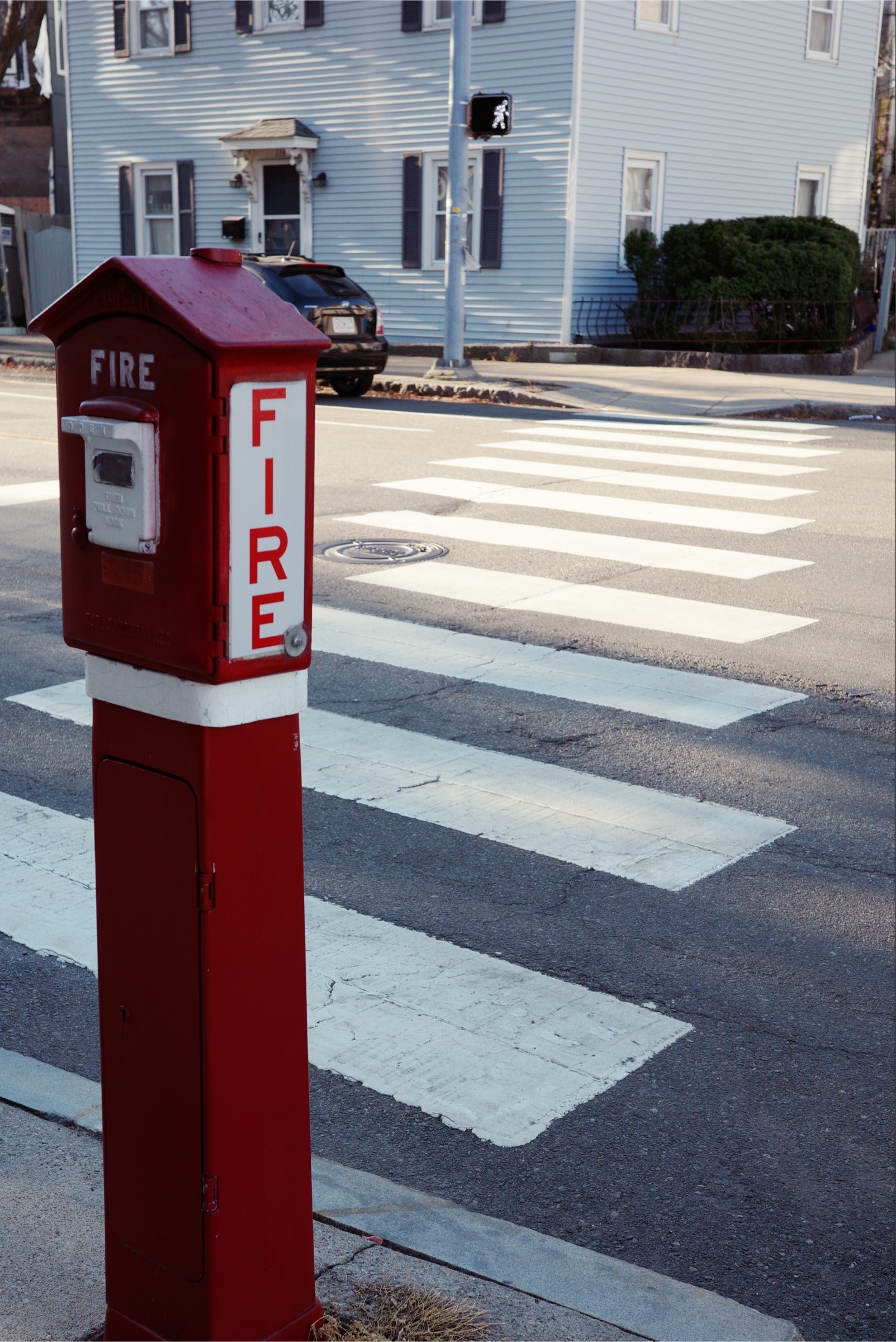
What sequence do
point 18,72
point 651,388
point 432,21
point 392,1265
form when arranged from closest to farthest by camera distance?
point 392,1265, point 651,388, point 432,21, point 18,72

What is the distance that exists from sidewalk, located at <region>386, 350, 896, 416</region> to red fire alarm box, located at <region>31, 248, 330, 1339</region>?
14965 mm

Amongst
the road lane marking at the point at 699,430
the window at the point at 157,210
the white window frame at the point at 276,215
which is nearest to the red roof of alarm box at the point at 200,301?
the road lane marking at the point at 699,430

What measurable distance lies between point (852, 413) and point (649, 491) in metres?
6.93

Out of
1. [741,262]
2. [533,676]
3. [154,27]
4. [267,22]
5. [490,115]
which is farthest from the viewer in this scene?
[154,27]

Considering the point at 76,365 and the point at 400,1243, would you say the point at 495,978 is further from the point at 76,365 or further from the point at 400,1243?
the point at 76,365

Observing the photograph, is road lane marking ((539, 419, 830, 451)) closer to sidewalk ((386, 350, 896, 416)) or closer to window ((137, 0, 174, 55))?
sidewalk ((386, 350, 896, 416))

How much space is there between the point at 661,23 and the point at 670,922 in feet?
71.8

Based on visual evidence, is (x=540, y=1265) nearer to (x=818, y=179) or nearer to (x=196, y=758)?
(x=196, y=758)

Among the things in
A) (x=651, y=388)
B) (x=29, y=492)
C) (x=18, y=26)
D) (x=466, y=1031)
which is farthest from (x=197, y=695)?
(x=18, y=26)

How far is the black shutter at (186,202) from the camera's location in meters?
26.5

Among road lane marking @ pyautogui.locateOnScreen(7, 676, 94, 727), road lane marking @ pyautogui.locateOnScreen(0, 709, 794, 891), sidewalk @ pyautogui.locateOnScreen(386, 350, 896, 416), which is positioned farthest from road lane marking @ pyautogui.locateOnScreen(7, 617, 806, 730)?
sidewalk @ pyautogui.locateOnScreen(386, 350, 896, 416)

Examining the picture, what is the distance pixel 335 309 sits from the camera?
16938mm

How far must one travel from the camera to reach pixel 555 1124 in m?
3.19

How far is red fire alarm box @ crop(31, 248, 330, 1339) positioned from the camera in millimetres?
1964
